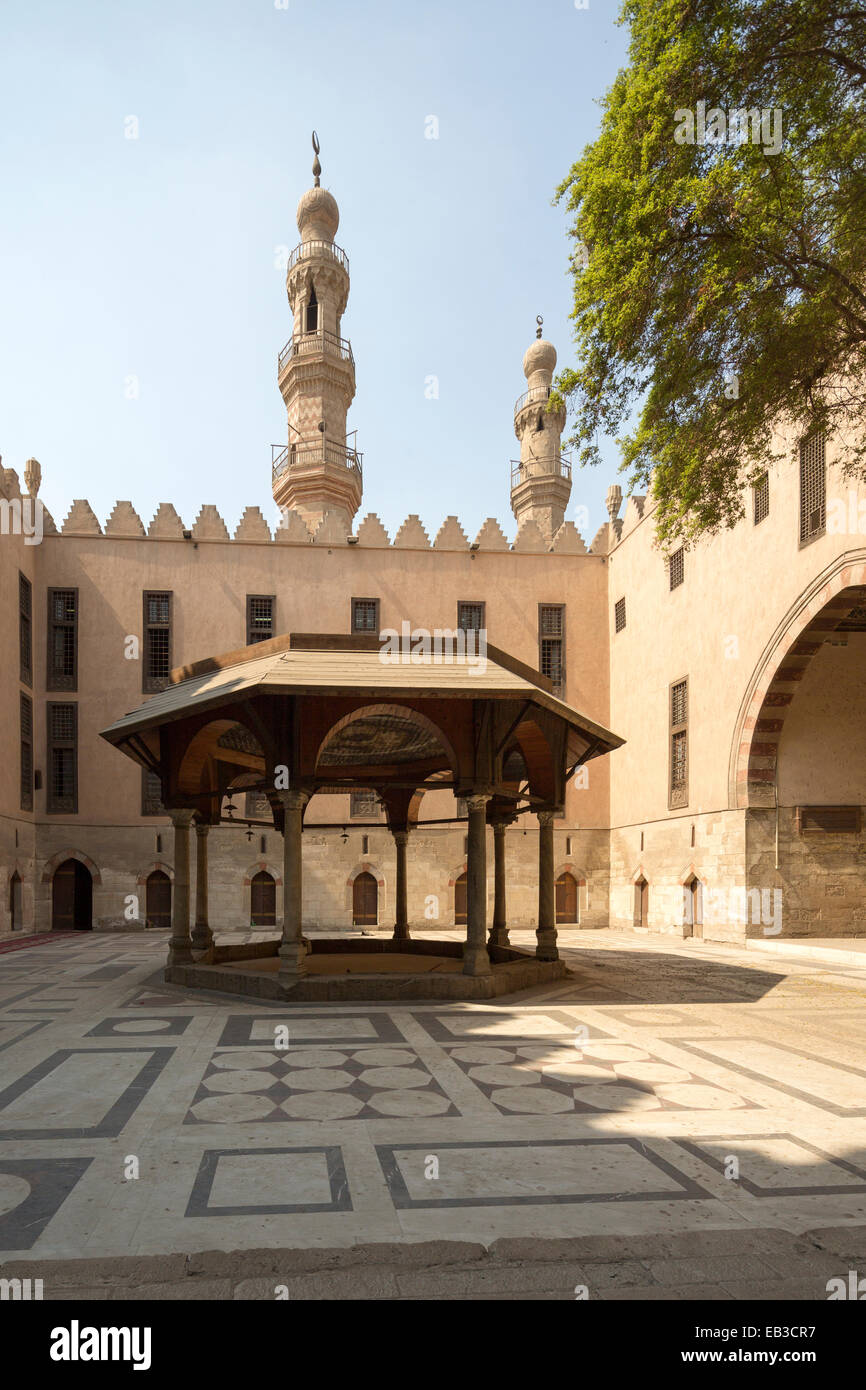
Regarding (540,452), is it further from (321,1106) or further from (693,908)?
(321,1106)

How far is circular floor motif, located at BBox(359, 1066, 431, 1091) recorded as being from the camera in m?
7.90

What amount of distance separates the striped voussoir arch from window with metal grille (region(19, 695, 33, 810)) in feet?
65.2

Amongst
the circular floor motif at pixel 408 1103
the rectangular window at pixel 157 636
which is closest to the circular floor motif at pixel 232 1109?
the circular floor motif at pixel 408 1103

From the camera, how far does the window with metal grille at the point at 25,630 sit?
90.0ft

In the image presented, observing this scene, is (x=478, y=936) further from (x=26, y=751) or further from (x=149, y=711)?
(x=26, y=751)

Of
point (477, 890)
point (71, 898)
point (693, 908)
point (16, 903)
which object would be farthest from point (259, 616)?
point (477, 890)

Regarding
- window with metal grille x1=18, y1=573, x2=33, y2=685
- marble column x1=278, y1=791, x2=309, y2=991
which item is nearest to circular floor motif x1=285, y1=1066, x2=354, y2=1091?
marble column x1=278, y1=791, x2=309, y2=991

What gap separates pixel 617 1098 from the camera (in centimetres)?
754

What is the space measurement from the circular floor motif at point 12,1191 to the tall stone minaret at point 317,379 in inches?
1221

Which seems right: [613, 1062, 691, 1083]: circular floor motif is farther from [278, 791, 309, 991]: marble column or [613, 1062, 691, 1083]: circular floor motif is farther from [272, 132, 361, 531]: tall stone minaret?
[272, 132, 361, 531]: tall stone minaret

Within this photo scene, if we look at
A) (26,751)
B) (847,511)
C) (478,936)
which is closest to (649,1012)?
(478,936)

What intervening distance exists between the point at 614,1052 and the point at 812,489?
1400 centimetres

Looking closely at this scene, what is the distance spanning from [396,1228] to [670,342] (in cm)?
1016

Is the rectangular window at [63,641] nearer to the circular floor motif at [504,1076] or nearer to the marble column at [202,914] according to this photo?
the marble column at [202,914]
